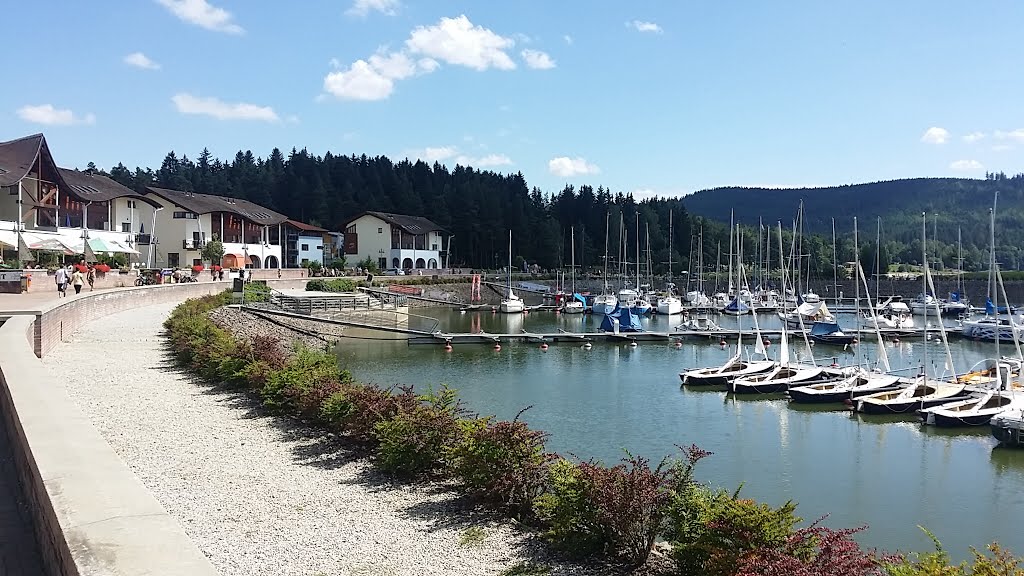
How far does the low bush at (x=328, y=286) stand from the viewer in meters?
67.8

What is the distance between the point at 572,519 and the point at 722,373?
1098 inches

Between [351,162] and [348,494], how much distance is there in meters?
143

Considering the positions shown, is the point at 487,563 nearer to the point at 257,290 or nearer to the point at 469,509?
the point at 469,509

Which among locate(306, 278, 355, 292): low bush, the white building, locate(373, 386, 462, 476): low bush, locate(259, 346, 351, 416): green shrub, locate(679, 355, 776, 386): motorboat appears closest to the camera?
locate(373, 386, 462, 476): low bush

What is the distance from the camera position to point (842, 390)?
101ft

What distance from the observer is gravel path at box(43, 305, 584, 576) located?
8297 millimetres

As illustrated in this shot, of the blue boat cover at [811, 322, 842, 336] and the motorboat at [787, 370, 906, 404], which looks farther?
the blue boat cover at [811, 322, 842, 336]

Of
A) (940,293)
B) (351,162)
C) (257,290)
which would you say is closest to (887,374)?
(257,290)

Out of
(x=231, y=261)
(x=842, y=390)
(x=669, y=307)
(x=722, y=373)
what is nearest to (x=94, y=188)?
(x=231, y=261)

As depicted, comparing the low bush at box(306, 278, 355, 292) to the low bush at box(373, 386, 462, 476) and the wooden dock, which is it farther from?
the low bush at box(373, 386, 462, 476)

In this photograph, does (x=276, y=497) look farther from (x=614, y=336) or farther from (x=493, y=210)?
(x=493, y=210)

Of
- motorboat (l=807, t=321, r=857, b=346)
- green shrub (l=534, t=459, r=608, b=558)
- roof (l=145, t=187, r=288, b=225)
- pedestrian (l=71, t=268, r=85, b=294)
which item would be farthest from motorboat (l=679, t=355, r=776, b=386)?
roof (l=145, t=187, r=288, b=225)

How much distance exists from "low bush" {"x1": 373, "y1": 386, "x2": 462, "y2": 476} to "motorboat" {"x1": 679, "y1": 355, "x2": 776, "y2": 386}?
80.2 ft

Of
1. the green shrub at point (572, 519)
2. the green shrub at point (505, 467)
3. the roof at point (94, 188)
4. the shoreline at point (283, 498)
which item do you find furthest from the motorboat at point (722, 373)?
the roof at point (94, 188)
